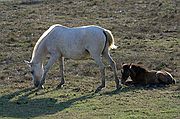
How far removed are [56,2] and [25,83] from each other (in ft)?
70.0

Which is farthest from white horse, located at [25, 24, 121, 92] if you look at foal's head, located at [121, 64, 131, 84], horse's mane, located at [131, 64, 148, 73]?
horse's mane, located at [131, 64, 148, 73]

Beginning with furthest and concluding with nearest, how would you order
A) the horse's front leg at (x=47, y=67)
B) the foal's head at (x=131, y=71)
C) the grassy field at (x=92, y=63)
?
the foal's head at (x=131, y=71)
the horse's front leg at (x=47, y=67)
the grassy field at (x=92, y=63)

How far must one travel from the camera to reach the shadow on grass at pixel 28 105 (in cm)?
1165

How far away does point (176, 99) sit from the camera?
1267 centimetres

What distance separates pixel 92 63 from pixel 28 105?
4.97 m

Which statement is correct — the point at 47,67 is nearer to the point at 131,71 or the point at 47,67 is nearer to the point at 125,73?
the point at 125,73

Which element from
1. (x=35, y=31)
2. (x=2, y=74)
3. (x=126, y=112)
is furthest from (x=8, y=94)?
(x=35, y=31)

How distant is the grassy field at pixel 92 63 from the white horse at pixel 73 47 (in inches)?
16.5

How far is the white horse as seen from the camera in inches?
557

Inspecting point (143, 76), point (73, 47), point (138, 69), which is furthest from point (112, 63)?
point (73, 47)

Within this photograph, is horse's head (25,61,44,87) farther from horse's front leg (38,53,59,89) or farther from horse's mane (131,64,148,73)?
horse's mane (131,64,148,73)

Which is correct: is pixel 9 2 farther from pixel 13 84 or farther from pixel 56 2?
pixel 13 84

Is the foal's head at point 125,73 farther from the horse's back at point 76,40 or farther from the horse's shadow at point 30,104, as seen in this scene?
the horse's back at point 76,40

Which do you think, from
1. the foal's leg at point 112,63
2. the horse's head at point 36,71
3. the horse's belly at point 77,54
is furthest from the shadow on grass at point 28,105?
the horse's belly at point 77,54
